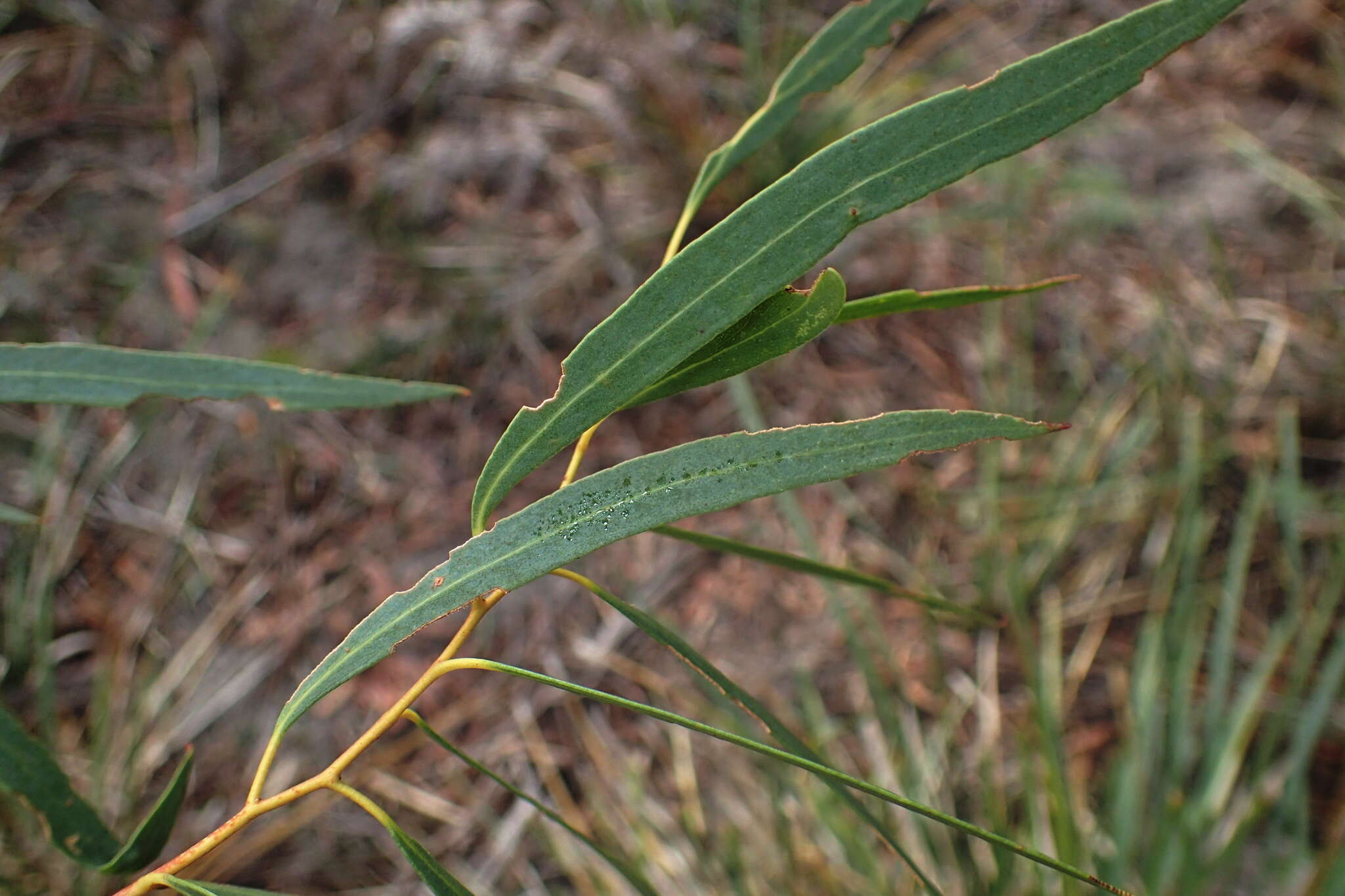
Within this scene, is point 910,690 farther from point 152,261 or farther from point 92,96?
point 92,96

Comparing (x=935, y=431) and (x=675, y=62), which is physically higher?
(x=675, y=62)

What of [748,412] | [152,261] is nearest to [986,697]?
[748,412]

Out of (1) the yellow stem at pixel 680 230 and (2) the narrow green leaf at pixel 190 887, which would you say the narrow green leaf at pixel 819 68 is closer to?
(1) the yellow stem at pixel 680 230

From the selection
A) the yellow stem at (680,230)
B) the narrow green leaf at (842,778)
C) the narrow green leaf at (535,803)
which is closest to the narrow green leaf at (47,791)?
the narrow green leaf at (535,803)

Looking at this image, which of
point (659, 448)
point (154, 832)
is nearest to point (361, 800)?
point (154, 832)

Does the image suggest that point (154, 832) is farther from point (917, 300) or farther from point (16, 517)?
point (917, 300)

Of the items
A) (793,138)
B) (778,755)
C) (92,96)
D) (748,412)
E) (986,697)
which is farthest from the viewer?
(92,96)

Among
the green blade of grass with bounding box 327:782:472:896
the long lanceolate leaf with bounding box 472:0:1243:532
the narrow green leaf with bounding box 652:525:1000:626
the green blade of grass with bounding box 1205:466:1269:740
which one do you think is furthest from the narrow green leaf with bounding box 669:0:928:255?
the green blade of grass with bounding box 1205:466:1269:740

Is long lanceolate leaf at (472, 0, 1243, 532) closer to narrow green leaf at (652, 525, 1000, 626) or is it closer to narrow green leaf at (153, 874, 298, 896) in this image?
narrow green leaf at (652, 525, 1000, 626)
